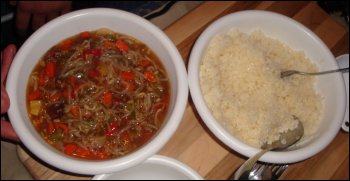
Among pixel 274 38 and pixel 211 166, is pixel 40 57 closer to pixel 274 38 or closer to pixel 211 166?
pixel 211 166

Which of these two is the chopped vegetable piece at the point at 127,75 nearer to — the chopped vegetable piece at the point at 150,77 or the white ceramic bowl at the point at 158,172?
the chopped vegetable piece at the point at 150,77

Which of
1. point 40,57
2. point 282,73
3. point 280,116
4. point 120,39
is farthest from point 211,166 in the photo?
point 40,57

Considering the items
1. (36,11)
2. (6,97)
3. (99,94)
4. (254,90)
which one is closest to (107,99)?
(99,94)

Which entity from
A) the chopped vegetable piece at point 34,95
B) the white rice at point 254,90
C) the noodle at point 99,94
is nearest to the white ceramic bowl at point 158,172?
the noodle at point 99,94

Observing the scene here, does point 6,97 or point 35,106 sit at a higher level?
point 6,97

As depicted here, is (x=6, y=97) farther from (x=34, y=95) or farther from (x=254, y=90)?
(x=254, y=90)

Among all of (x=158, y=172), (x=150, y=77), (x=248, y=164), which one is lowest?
(x=158, y=172)
